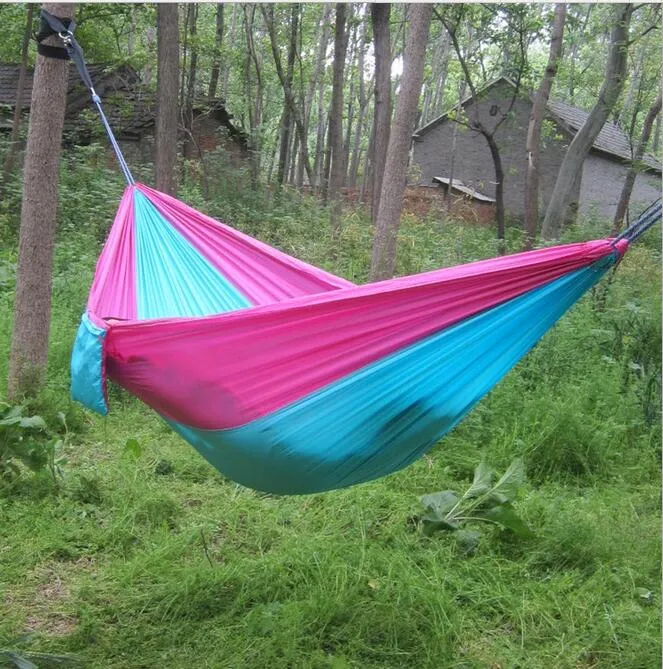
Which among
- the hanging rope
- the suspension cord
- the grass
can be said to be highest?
the hanging rope

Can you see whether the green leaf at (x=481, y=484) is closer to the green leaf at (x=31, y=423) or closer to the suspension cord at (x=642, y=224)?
the suspension cord at (x=642, y=224)

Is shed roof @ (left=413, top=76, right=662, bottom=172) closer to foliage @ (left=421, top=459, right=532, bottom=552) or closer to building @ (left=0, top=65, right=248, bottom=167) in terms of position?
building @ (left=0, top=65, right=248, bottom=167)

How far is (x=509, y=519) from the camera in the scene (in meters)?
2.40

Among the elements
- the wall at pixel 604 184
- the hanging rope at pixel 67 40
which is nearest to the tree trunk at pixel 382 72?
the hanging rope at pixel 67 40

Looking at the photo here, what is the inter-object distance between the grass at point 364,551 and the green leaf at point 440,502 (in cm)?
9

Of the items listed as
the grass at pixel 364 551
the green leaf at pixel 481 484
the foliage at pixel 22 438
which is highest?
the foliage at pixel 22 438

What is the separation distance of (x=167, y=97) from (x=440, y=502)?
4.53 meters

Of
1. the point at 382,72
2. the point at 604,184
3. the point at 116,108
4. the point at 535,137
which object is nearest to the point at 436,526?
the point at 535,137

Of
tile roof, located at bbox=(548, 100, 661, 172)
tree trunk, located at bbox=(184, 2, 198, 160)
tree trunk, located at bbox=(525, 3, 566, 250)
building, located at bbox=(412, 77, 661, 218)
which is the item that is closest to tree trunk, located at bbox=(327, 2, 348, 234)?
tree trunk, located at bbox=(184, 2, 198, 160)

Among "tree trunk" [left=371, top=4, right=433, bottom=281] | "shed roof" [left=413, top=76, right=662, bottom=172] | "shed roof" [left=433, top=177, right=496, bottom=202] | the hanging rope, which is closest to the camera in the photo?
the hanging rope

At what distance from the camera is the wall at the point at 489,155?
1536cm

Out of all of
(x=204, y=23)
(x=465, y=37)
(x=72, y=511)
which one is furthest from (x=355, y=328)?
(x=465, y=37)

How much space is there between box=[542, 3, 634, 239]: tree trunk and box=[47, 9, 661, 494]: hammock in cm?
585

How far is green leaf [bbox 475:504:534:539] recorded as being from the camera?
93.9 inches
